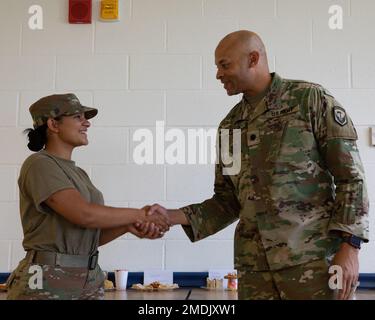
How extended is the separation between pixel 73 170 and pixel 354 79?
1.91 m

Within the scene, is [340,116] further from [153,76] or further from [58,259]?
[153,76]

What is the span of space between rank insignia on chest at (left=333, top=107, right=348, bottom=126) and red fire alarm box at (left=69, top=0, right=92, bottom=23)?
6.24ft

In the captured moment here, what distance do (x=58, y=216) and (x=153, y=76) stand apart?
150 cm

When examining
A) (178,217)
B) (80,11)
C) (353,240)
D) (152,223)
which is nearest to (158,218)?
(152,223)

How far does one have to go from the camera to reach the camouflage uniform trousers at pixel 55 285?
1.93 meters

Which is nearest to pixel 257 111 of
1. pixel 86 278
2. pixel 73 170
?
pixel 73 170

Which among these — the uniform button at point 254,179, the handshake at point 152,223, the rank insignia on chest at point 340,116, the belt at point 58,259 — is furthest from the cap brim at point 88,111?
the rank insignia on chest at point 340,116

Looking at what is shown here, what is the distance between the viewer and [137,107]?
10.8 feet

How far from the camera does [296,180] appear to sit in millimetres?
1981

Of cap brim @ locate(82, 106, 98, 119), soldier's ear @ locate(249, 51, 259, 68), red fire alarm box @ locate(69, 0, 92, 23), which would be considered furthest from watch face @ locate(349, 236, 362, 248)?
red fire alarm box @ locate(69, 0, 92, 23)

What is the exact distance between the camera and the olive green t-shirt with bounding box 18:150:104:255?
2.00m

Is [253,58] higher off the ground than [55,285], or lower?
higher

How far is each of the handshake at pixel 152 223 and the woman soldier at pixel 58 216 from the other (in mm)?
254

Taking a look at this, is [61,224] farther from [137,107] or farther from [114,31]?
[114,31]
